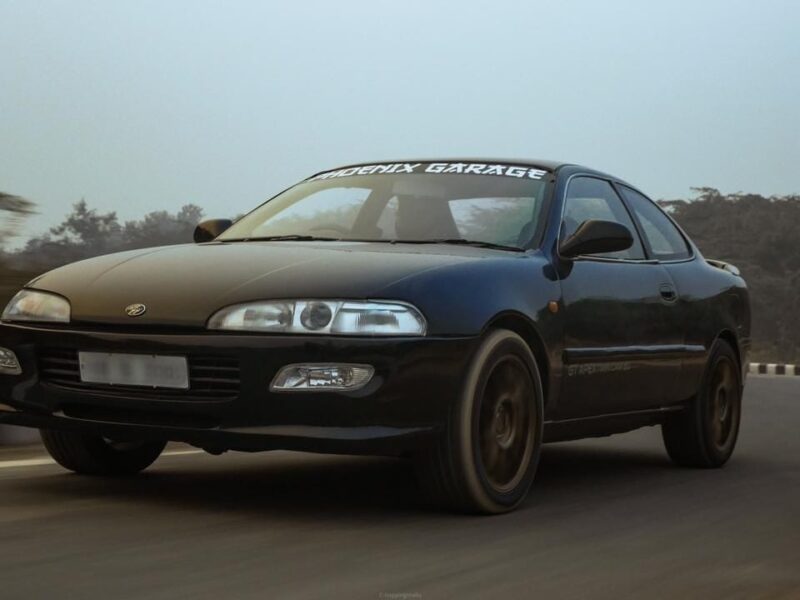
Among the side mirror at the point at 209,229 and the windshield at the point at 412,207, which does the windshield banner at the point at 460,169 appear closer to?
the windshield at the point at 412,207

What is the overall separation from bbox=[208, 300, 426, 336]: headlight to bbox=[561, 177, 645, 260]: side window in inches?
59.3

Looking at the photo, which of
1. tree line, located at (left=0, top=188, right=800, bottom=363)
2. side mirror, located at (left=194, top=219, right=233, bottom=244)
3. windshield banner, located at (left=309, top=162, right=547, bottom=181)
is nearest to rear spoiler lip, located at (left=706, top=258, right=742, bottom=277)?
windshield banner, located at (left=309, top=162, right=547, bottom=181)

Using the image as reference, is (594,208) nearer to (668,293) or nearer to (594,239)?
(668,293)

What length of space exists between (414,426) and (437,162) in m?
2.05

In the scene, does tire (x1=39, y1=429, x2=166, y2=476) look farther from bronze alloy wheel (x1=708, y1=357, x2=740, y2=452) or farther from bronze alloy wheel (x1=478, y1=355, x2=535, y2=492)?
bronze alloy wheel (x1=708, y1=357, x2=740, y2=452)

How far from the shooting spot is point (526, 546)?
15.8 ft

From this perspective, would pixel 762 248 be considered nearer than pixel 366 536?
No

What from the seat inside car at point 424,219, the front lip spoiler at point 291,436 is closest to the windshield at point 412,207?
the seat inside car at point 424,219

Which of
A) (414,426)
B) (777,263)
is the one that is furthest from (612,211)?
(777,263)

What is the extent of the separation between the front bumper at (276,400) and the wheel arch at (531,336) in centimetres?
41

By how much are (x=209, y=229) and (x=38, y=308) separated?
5.30 feet

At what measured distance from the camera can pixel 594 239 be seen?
614 cm

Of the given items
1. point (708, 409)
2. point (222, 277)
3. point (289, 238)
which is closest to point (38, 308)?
point (222, 277)

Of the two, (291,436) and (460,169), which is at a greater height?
(460,169)
